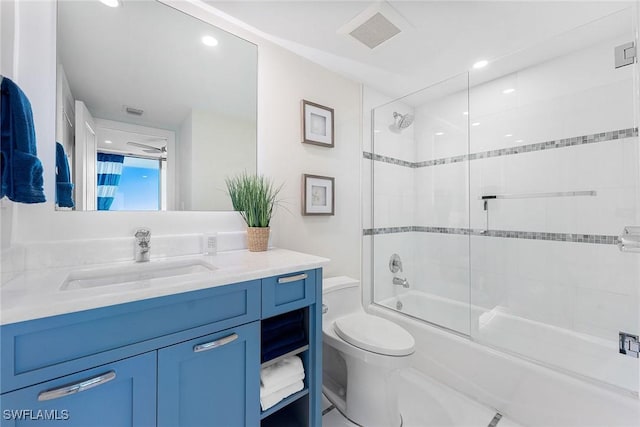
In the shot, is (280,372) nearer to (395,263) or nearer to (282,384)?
(282,384)

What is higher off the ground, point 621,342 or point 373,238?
point 373,238

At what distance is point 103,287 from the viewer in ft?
2.63

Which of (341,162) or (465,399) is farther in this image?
(341,162)

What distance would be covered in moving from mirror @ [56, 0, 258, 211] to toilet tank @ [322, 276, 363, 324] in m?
0.79

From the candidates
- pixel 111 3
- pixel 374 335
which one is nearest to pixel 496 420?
pixel 374 335

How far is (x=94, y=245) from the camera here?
114 cm

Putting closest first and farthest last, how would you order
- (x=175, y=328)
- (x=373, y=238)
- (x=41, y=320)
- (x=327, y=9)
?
(x=41, y=320) < (x=175, y=328) < (x=327, y=9) < (x=373, y=238)

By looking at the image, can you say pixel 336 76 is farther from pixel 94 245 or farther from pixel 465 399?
pixel 465 399

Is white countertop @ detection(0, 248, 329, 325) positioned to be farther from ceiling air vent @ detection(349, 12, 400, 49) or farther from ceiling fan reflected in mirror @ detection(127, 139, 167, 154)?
ceiling air vent @ detection(349, 12, 400, 49)

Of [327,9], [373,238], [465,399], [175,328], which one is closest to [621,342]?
[465,399]

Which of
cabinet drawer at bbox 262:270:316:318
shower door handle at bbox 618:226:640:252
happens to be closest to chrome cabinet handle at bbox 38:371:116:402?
cabinet drawer at bbox 262:270:316:318

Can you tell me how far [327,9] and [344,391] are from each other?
2176mm

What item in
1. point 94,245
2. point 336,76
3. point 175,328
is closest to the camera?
point 175,328

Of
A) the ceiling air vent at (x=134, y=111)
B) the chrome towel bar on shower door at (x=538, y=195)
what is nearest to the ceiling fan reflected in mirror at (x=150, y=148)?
the ceiling air vent at (x=134, y=111)
